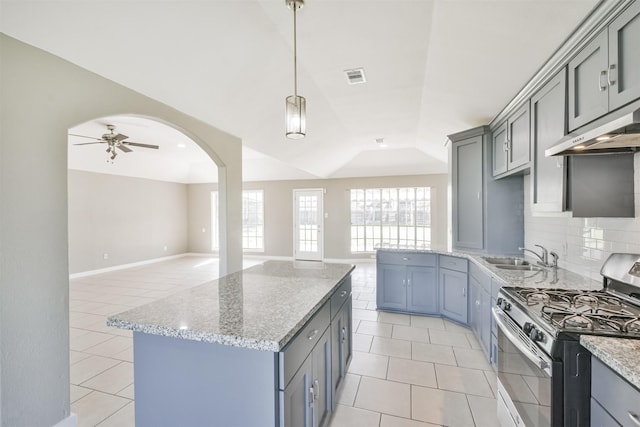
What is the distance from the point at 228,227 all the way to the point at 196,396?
2701 mm

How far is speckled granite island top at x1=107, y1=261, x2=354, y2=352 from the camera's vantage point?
1182mm

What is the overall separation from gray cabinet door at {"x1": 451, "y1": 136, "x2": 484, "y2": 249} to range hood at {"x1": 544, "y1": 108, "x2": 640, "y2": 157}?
1.87 meters

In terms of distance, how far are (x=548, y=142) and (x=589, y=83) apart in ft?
1.78

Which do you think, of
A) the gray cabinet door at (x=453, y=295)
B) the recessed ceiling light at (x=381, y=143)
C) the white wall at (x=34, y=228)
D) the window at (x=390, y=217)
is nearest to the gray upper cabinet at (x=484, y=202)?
the gray cabinet door at (x=453, y=295)

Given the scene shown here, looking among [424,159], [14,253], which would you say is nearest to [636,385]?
[14,253]

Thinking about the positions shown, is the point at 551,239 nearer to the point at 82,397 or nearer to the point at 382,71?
the point at 382,71

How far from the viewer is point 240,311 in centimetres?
145

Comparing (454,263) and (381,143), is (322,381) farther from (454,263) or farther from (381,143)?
(381,143)

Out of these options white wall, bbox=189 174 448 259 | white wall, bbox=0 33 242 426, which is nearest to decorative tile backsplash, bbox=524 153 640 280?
white wall, bbox=0 33 242 426

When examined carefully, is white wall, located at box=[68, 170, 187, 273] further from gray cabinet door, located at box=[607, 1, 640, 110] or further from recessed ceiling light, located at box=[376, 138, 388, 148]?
gray cabinet door, located at box=[607, 1, 640, 110]

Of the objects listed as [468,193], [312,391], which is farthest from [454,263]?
[312,391]

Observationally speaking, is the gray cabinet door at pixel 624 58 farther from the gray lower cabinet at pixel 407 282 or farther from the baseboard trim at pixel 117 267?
the baseboard trim at pixel 117 267

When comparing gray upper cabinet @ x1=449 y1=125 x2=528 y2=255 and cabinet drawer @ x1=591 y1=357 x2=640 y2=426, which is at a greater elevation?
gray upper cabinet @ x1=449 y1=125 x2=528 y2=255

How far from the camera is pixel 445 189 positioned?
7355 mm
